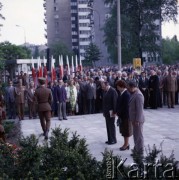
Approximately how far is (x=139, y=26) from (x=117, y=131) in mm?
37028

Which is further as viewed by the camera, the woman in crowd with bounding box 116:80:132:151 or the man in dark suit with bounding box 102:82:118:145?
the man in dark suit with bounding box 102:82:118:145

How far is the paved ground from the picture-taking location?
11.4 metres

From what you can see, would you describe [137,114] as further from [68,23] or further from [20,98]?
[68,23]

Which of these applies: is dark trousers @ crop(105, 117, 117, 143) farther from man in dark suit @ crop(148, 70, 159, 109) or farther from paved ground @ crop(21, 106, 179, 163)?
man in dark suit @ crop(148, 70, 159, 109)

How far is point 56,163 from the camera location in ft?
23.9

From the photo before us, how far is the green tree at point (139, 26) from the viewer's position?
49.3 metres

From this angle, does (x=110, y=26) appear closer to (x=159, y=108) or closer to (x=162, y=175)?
(x=159, y=108)

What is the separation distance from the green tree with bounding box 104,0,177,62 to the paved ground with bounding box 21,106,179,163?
2993 cm

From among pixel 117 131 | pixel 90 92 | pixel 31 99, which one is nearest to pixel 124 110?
pixel 117 131

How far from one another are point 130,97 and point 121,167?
432 centimetres

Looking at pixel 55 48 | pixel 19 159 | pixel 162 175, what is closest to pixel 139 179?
pixel 162 175

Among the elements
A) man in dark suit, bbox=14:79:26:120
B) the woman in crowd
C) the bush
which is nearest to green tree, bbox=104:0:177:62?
man in dark suit, bbox=14:79:26:120

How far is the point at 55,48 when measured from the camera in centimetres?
8262

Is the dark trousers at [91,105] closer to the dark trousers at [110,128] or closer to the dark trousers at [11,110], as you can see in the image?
the dark trousers at [11,110]
